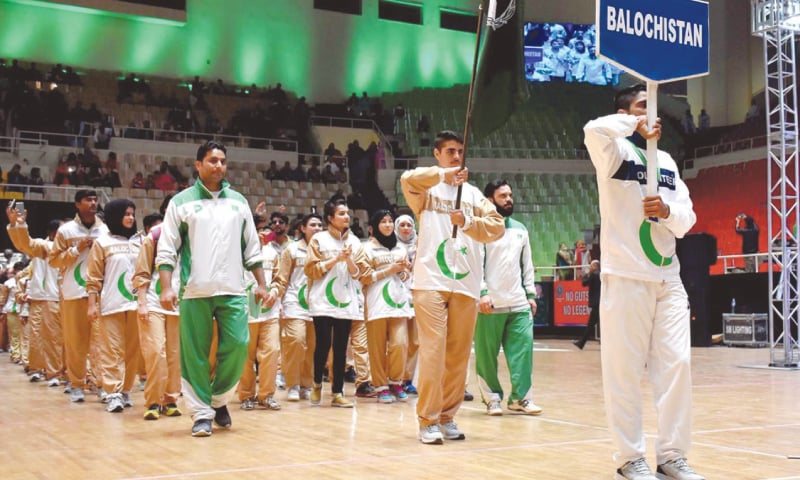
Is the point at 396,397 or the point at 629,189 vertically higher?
the point at 629,189

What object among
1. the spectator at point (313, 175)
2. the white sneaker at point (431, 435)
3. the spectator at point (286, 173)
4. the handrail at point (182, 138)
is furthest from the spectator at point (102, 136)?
the white sneaker at point (431, 435)

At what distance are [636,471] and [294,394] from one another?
4.62m

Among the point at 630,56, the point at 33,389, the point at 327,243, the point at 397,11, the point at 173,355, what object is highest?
the point at 397,11

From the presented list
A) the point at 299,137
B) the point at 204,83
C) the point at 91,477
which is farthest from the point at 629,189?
the point at 204,83

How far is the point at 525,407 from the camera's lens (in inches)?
275

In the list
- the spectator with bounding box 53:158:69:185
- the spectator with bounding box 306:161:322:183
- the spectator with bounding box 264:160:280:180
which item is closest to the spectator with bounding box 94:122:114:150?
the spectator with bounding box 53:158:69:185

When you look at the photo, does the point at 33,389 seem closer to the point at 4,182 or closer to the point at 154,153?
the point at 4,182

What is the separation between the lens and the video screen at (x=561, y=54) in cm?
2912

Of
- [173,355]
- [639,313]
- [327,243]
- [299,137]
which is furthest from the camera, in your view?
[299,137]

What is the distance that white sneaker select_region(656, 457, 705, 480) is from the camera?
4.00m

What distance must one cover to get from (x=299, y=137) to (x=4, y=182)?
8.79m

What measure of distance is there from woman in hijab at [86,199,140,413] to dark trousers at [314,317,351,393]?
1.62 meters

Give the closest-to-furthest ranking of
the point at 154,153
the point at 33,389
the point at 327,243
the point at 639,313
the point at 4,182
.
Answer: the point at 639,313
the point at 327,243
the point at 33,389
the point at 4,182
the point at 154,153

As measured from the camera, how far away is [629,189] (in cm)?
424
